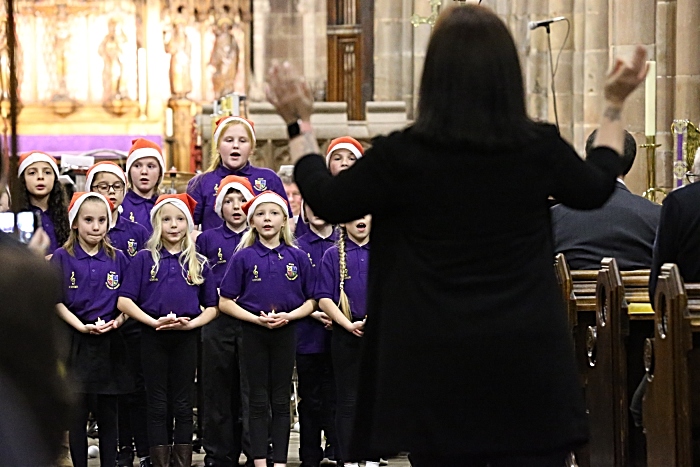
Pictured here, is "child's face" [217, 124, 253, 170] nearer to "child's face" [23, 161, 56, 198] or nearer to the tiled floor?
"child's face" [23, 161, 56, 198]

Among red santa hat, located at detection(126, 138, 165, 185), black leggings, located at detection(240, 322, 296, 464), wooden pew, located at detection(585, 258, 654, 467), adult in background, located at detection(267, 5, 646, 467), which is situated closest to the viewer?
adult in background, located at detection(267, 5, 646, 467)

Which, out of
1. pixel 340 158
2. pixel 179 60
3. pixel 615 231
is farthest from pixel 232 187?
pixel 179 60

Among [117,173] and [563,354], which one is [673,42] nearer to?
[117,173]

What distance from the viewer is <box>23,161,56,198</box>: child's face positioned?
7520 millimetres

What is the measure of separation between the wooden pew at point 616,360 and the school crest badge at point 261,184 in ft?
7.96

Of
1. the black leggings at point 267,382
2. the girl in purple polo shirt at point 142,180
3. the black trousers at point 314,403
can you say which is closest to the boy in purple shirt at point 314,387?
the black trousers at point 314,403

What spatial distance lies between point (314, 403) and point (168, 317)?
0.95 meters

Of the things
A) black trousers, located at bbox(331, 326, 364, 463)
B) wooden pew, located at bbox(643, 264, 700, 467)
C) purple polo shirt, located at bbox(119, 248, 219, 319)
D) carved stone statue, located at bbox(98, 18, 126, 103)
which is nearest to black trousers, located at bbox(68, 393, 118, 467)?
purple polo shirt, located at bbox(119, 248, 219, 319)

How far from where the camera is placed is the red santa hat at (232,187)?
757 cm

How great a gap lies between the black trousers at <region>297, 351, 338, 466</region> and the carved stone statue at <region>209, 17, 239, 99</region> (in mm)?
12832

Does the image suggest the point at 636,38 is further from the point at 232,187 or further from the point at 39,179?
the point at 39,179

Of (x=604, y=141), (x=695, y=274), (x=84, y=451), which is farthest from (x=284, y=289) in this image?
(x=604, y=141)

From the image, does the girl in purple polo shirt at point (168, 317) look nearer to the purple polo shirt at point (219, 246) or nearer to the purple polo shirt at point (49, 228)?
the purple polo shirt at point (219, 246)

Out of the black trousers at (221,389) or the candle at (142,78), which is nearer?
the black trousers at (221,389)
